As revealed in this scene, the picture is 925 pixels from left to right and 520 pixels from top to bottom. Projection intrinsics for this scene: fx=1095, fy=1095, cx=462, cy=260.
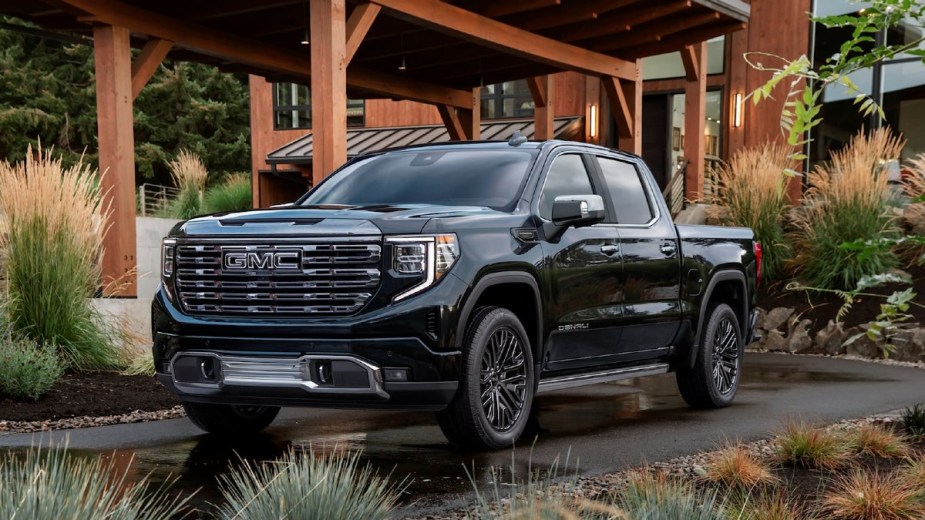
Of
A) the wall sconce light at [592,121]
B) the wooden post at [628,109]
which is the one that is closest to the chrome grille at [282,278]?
the wooden post at [628,109]

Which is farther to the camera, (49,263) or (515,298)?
(49,263)

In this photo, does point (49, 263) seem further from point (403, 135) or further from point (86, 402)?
point (403, 135)

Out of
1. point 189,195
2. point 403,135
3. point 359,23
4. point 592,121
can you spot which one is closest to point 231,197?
point 189,195

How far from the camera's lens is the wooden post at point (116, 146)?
39.2ft

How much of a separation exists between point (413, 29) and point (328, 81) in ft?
15.7

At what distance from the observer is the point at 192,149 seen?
40469 mm

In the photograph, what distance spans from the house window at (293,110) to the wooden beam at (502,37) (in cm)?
1016

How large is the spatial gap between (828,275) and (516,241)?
8304mm

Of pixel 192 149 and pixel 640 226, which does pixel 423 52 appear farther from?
pixel 192 149

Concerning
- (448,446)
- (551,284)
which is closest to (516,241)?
(551,284)

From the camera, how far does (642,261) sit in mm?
7957

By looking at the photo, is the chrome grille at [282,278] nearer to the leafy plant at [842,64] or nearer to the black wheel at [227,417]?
the black wheel at [227,417]

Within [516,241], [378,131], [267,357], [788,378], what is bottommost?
[788,378]

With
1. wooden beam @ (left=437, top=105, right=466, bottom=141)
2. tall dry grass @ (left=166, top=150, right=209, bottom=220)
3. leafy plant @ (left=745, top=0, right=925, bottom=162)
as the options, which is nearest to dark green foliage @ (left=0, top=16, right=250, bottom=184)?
tall dry grass @ (left=166, top=150, right=209, bottom=220)
